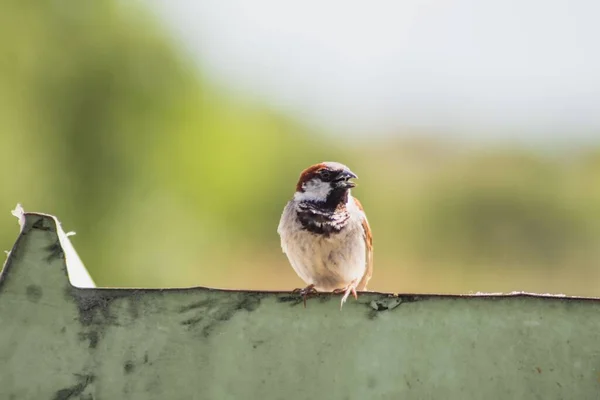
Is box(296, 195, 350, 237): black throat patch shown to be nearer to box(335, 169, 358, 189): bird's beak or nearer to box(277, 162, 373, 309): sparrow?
box(277, 162, 373, 309): sparrow

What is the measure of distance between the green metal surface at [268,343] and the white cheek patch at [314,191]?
1525 millimetres

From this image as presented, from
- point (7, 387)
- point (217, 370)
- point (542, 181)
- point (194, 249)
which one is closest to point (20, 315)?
point (7, 387)

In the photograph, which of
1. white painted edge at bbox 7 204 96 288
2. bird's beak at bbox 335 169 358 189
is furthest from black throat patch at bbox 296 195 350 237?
white painted edge at bbox 7 204 96 288

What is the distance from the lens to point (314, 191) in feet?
13.0

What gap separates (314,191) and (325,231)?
0.78 feet

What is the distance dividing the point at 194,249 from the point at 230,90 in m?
3.47

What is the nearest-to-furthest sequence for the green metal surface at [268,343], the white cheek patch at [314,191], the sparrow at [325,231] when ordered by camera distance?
the green metal surface at [268,343] → the sparrow at [325,231] → the white cheek patch at [314,191]

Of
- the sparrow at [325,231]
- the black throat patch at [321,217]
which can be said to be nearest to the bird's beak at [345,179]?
the sparrow at [325,231]

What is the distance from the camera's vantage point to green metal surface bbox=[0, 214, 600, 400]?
236 centimetres

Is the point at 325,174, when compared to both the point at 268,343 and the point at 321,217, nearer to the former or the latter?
Result: the point at 321,217

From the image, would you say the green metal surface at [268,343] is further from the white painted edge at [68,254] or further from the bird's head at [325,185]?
the bird's head at [325,185]

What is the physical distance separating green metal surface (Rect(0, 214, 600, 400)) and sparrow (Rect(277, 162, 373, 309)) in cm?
129

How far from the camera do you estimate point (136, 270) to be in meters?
12.3

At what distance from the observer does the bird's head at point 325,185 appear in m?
3.92
